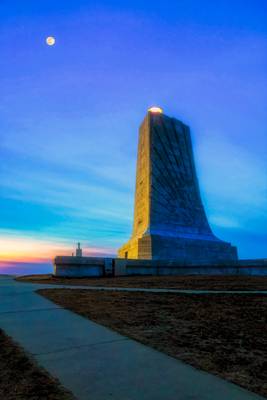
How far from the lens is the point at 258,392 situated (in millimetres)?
3127

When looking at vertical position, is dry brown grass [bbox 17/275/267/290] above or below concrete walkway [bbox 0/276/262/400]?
above

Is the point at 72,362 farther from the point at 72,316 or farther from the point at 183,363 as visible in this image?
the point at 72,316

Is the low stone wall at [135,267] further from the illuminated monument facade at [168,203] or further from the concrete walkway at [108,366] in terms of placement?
the concrete walkway at [108,366]

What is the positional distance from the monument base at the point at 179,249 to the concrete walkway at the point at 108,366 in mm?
23022

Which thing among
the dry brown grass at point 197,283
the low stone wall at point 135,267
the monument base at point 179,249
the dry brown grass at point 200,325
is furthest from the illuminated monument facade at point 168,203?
the dry brown grass at point 200,325

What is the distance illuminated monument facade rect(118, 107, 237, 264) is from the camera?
30.4 metres

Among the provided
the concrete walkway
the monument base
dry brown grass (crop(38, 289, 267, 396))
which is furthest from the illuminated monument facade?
the concrete walkway

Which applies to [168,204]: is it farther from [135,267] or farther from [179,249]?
[135,267]

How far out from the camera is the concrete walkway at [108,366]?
3090 millimetres

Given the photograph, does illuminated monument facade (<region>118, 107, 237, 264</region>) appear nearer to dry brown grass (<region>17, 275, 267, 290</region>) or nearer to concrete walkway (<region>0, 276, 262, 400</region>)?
dry brown grass (<region>17, 275, 267, 290</region>)

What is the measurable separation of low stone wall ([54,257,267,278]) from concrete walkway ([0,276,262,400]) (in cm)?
1387

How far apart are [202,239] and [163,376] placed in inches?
1167

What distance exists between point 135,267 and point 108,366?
17582 millimetres

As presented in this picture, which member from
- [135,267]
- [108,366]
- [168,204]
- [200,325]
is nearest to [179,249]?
[168,204]
